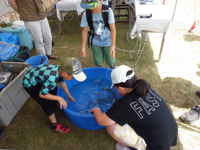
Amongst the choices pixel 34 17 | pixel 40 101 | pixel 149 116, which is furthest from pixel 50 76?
pixel 34 17

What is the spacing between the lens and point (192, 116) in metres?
1.86

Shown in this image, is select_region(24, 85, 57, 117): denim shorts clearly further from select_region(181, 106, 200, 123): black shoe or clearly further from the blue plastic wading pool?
select_region(181, 106, 200, 123): black shoe

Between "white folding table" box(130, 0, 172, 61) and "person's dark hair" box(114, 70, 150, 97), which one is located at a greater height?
"white folding table" box(130, 0, 172, 61)

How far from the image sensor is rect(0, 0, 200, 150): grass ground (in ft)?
5.73

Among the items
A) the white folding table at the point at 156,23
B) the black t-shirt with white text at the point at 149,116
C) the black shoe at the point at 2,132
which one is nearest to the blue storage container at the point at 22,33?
the black shoe at the point at 2,132

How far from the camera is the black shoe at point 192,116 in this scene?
1.85m

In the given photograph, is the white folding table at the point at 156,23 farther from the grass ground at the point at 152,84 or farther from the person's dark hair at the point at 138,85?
the person's dark hair at the point at 138,85

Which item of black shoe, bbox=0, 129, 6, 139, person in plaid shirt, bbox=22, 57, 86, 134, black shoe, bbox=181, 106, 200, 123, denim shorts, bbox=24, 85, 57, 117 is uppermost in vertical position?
person in plaid shirt, bbox=22, 57, 86, 134

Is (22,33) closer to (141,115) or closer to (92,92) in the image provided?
(92,92)

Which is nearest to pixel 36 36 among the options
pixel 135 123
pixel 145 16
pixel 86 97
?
pixel 86 97

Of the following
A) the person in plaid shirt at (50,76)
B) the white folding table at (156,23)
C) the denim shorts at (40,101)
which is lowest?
the denim shorts at (40,101)

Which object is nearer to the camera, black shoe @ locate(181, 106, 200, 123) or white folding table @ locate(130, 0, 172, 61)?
black shoe @ locate(181, 106, 200, 123)

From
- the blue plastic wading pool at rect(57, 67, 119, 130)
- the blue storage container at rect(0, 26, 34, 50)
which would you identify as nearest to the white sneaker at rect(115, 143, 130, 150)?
the blue plastic wading pool at rect(57, 67, 119, 130)

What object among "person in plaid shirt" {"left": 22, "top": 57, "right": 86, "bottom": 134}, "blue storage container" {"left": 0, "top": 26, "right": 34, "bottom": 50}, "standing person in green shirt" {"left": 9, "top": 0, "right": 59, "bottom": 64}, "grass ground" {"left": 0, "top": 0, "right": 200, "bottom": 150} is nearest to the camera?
"person in plaid shirt" {"left": 22, "top": 57, "right": 86, "bottom": 134}
